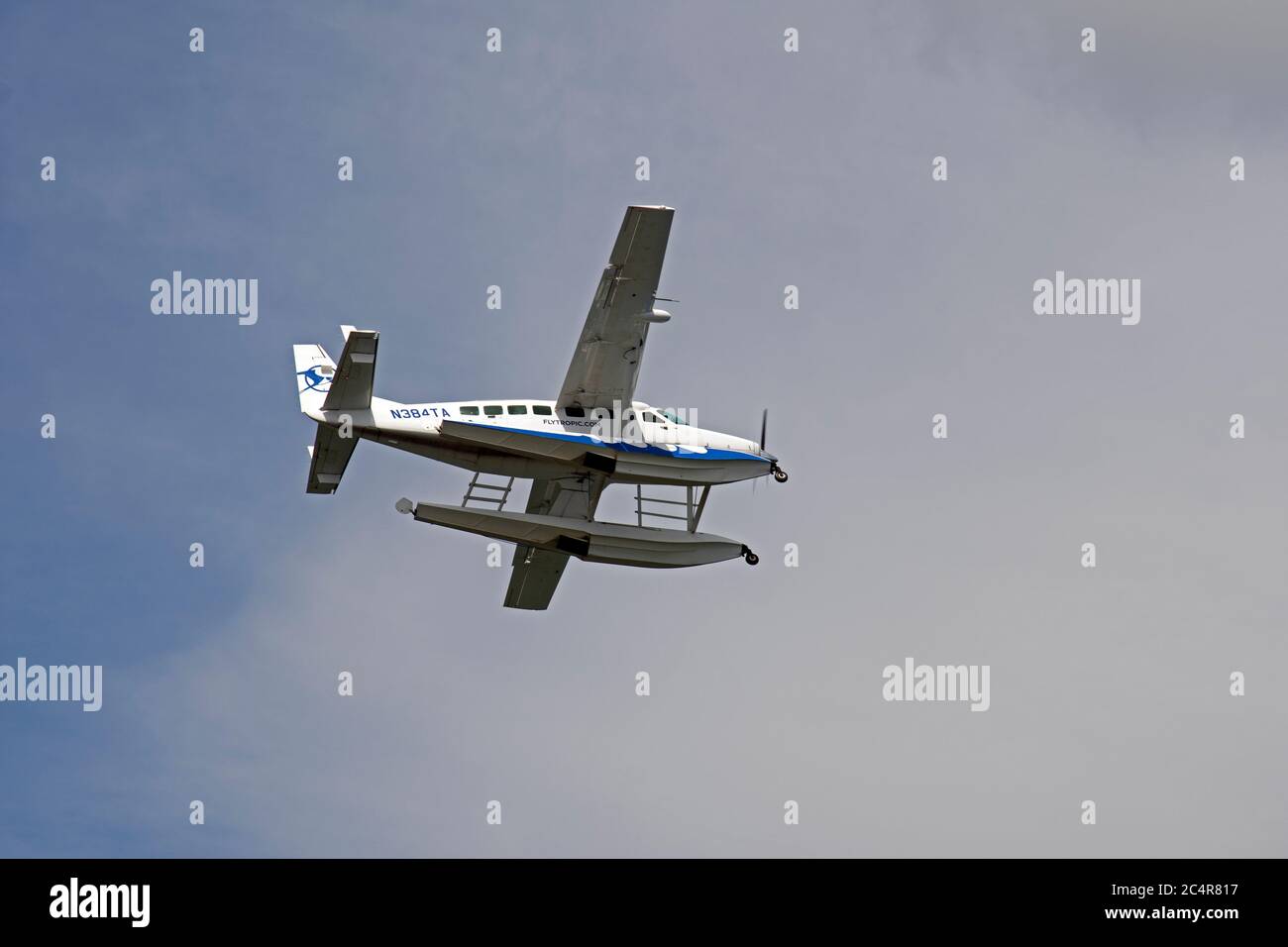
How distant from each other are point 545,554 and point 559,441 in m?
6.40

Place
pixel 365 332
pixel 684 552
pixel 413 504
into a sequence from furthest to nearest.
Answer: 1. pixel 684 552
2. pixel 413 504
3. pixel 365 332

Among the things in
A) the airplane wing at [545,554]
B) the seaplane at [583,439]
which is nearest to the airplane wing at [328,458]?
the seaplane at [583,439]

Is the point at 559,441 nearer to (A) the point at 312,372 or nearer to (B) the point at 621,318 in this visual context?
(B) the point at 621,318

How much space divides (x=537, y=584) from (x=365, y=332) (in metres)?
11.5

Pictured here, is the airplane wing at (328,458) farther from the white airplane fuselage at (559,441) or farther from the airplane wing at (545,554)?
the airplane wing at (545,554)

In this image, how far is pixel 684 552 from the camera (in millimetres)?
44781

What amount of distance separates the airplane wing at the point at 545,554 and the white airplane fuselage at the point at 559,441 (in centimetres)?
135

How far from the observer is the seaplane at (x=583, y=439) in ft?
134

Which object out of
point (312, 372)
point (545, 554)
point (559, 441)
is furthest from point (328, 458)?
point (545, 554)

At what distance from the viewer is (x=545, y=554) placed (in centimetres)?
4822

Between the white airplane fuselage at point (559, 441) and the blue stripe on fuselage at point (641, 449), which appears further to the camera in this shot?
the blue stripe on fuselage at point (641, 449)
